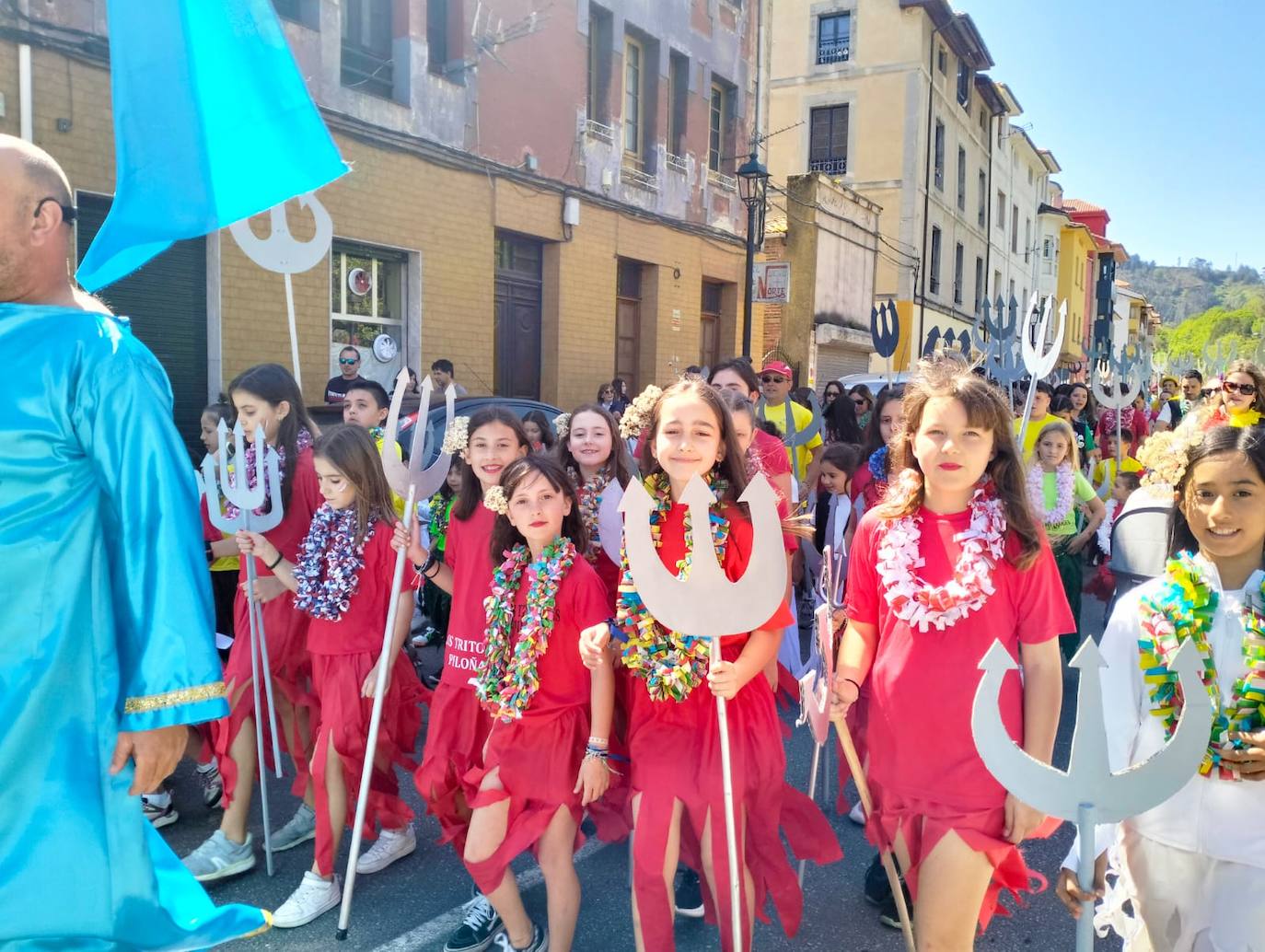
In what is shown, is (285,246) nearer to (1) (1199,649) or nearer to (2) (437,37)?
(1) (1199,649)

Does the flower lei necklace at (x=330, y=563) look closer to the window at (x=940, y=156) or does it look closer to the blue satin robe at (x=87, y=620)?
the blue satin robe at (x=87, y=620)

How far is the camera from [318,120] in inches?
153

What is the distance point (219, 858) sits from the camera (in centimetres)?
352

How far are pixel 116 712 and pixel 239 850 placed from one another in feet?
5.73

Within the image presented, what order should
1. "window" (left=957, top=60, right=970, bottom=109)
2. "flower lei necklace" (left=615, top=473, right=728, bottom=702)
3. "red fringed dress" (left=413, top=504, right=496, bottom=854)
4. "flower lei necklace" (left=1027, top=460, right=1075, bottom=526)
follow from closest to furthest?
"flower lei necklace" (left=615, top=473, right=728, bottom=702) < "red fringed dress" (left=413, top=504, right=496, bottom=854) < "flower lei necklace" (left=1027, top=460, right=1075, bottom=526) < "window" (left=957, top=60, right=970, bottom=109)

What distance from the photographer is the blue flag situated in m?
3.30

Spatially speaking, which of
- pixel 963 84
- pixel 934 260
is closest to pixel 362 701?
pixel 934 260

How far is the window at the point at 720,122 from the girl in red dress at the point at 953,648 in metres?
15.5

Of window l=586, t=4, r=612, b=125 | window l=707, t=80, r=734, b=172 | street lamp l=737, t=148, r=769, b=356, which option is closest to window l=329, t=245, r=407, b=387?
window l=586, t=4, r=612, b=125

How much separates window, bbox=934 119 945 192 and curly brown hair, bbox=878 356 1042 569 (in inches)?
1140

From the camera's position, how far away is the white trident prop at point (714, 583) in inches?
91.4

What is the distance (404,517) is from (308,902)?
52.7 inches

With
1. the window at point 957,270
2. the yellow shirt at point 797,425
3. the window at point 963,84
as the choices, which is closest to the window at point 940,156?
the window at point 963,84

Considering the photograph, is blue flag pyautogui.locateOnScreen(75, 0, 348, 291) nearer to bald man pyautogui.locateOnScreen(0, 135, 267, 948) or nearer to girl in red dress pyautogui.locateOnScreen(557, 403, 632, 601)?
bald man pyautogui.locateOnScreen(0, 135, 267, 948)
